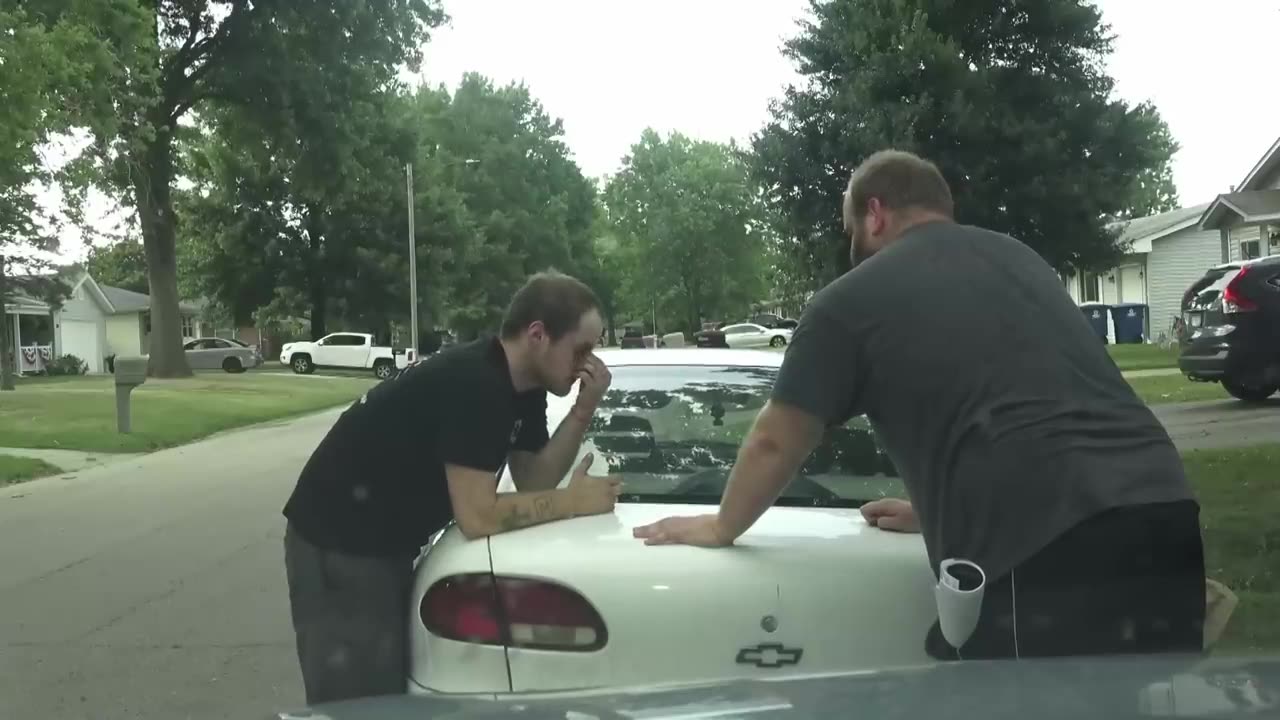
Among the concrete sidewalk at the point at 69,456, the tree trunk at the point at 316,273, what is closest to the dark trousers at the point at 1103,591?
the concrete sidewalk at the point at 69,456

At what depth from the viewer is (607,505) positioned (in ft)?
10.1

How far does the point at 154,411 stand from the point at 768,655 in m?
21.2

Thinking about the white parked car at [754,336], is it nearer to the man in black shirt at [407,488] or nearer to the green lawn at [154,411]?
the green lawn at [154,411]

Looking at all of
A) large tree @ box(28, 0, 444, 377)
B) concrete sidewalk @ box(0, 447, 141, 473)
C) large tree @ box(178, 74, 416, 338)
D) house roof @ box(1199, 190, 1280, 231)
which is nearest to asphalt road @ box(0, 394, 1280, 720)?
concrete sidewalk @ box(0, 447, 141, 473)

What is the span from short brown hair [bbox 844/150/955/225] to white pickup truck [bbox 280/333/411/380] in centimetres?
4315

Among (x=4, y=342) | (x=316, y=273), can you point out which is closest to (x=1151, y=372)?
(x=4, y=342)

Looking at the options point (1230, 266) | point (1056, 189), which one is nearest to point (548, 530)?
point (1230, 266)

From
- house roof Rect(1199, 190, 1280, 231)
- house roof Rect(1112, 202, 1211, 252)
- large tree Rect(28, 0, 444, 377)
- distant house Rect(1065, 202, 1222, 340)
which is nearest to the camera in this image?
large tree Rect(28, 0, 444, 377)

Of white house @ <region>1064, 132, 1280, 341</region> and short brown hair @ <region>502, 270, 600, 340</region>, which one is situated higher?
white house @ <region>1064, 132, 1280, 341</region>

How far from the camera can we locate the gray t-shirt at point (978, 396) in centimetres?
237

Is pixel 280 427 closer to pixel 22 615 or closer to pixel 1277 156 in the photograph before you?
pixel 22 615

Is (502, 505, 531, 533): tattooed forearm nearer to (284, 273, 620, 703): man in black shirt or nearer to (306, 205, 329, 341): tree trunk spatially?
(284, 273, 620, 703): man in black shirt

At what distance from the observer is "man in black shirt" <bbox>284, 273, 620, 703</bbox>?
291cm

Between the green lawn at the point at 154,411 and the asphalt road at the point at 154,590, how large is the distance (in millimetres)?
3555
